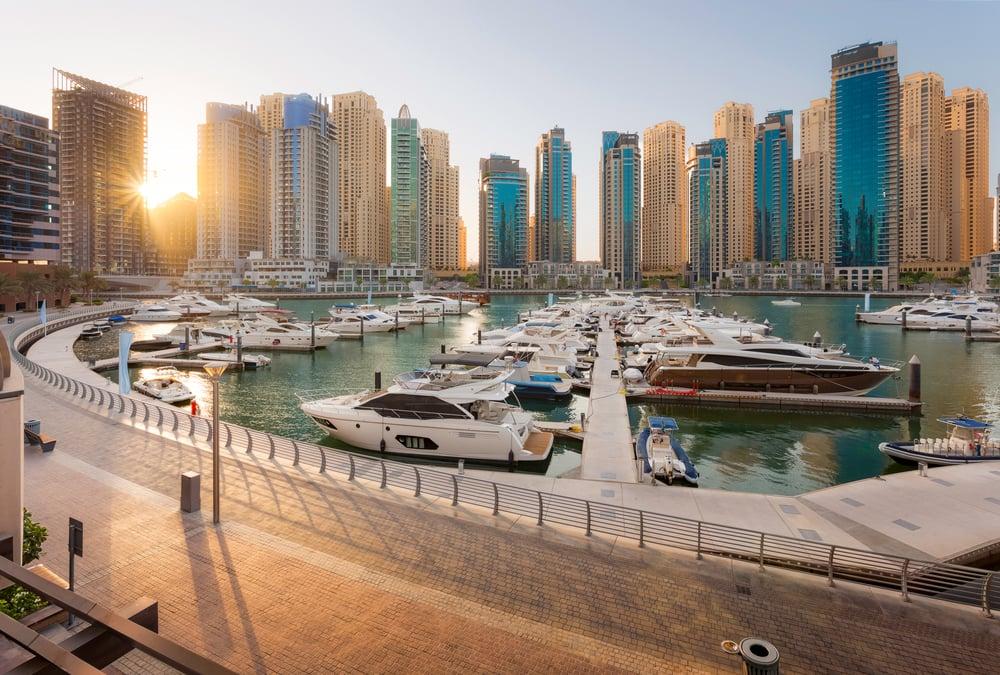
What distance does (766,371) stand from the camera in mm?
40656

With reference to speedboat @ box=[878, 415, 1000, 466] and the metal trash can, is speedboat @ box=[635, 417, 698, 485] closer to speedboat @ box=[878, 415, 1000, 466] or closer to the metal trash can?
speedboat @ box=[878, 415, 1000, 466]

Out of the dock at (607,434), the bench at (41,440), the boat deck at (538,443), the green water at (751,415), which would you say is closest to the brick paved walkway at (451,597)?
the bench at (41,440)

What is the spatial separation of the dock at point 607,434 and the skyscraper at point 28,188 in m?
118

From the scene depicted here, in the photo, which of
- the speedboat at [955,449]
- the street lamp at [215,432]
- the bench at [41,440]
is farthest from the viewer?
the speedboat at [955,449]

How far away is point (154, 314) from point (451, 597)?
10848 cm

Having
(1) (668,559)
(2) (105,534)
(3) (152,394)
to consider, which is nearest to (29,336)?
(3) (152,394)

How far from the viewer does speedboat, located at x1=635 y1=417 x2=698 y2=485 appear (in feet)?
74.5

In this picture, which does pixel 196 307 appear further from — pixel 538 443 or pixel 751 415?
pixel 751 415

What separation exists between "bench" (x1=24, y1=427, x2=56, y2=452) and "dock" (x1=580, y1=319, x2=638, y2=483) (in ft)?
62.3

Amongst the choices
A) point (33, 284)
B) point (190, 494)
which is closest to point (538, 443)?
point (190, 494)

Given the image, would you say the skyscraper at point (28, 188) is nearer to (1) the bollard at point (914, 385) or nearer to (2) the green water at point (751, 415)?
(2) the green water at point (751, 415)

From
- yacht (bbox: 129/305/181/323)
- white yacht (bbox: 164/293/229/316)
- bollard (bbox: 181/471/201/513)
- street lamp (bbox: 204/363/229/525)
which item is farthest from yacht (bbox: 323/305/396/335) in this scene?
street lamp (bbox: 204/363/229/525)

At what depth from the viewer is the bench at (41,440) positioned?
1952 cm

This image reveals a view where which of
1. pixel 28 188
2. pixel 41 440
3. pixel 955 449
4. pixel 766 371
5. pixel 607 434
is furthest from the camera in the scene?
pixel 28 188
